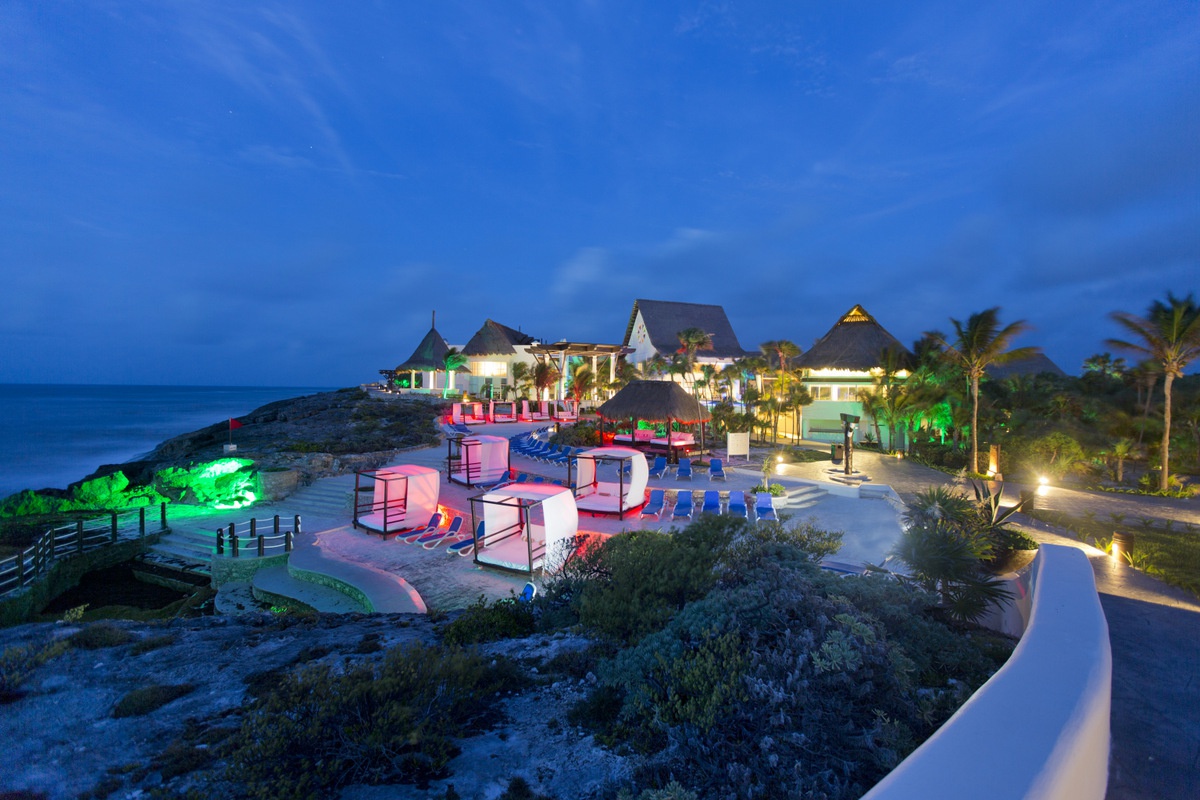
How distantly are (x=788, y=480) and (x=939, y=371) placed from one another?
12.3m

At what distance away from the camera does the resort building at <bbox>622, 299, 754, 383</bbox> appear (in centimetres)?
3884

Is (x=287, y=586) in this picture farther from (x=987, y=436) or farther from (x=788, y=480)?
(x=987, y=436)

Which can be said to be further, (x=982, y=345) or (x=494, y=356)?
(x=494, y=356)

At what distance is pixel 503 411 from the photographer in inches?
1221

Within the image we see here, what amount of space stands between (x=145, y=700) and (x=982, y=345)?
905 inches

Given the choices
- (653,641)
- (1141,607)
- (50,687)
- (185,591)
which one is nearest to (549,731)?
(653,641)

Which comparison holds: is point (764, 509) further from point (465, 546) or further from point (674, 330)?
point (674, 330)

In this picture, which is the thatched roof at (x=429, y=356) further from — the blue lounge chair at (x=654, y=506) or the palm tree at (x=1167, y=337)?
the palm tree at (x=1167, y=337)

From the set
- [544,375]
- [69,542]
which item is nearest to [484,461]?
[69,542]

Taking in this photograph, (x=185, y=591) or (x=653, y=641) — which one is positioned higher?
(x=653, y=641)

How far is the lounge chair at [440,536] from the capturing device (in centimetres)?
1167

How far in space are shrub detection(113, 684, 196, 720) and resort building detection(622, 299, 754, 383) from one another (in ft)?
110

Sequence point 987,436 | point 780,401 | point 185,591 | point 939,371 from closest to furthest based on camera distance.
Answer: point 185,591 < point 987,436 < point 939,371 < point 780,401

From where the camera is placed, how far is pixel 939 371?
23.1 meters
